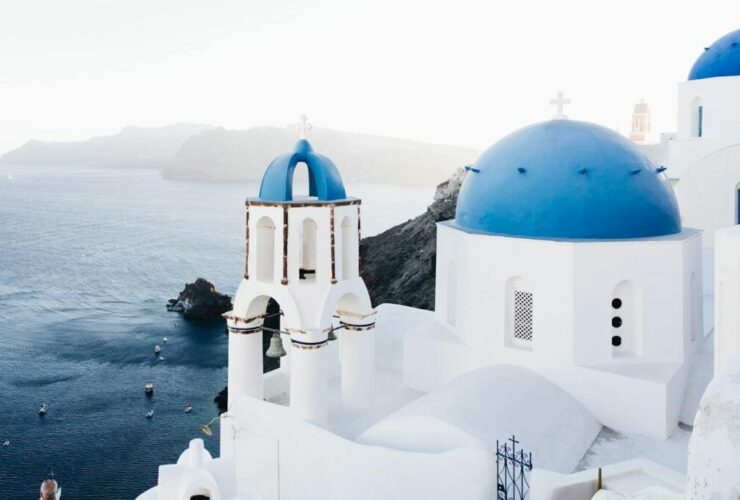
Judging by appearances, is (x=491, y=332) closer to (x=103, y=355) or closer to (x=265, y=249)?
(x=265, y=249)

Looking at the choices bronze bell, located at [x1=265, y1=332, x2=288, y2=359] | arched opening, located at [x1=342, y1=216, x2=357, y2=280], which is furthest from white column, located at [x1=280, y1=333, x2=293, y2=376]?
arched opening, located at [x1=342, y1=216, x2=357, y2=280]

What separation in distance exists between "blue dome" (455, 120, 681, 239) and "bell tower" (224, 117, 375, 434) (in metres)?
2.04

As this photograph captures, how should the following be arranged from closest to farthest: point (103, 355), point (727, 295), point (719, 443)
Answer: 1. point (719, 443)
2. point (727, 295)
3. point (103, 355)

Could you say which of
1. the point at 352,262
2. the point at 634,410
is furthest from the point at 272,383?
the point at 634,410

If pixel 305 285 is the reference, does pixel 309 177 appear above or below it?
above

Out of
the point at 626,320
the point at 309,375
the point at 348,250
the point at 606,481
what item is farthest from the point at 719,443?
the point at 348,250

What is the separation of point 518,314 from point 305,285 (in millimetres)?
2908

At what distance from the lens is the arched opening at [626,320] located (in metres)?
9.03

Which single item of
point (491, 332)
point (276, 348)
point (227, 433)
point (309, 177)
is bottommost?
point (227, 433)

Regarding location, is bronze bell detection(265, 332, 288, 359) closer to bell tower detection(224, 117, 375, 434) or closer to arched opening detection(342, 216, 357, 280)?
bell tower detection(224, 117, 375, 434)

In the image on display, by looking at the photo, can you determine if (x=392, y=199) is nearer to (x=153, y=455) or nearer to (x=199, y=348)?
(x=199, y=348)

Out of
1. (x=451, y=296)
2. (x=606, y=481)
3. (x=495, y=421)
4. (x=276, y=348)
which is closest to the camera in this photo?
(x=606, y=481)

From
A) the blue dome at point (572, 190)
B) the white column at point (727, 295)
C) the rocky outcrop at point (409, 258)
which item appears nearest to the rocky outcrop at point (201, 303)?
the rocky outcrop at point (409, 258)

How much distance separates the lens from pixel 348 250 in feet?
30.5
